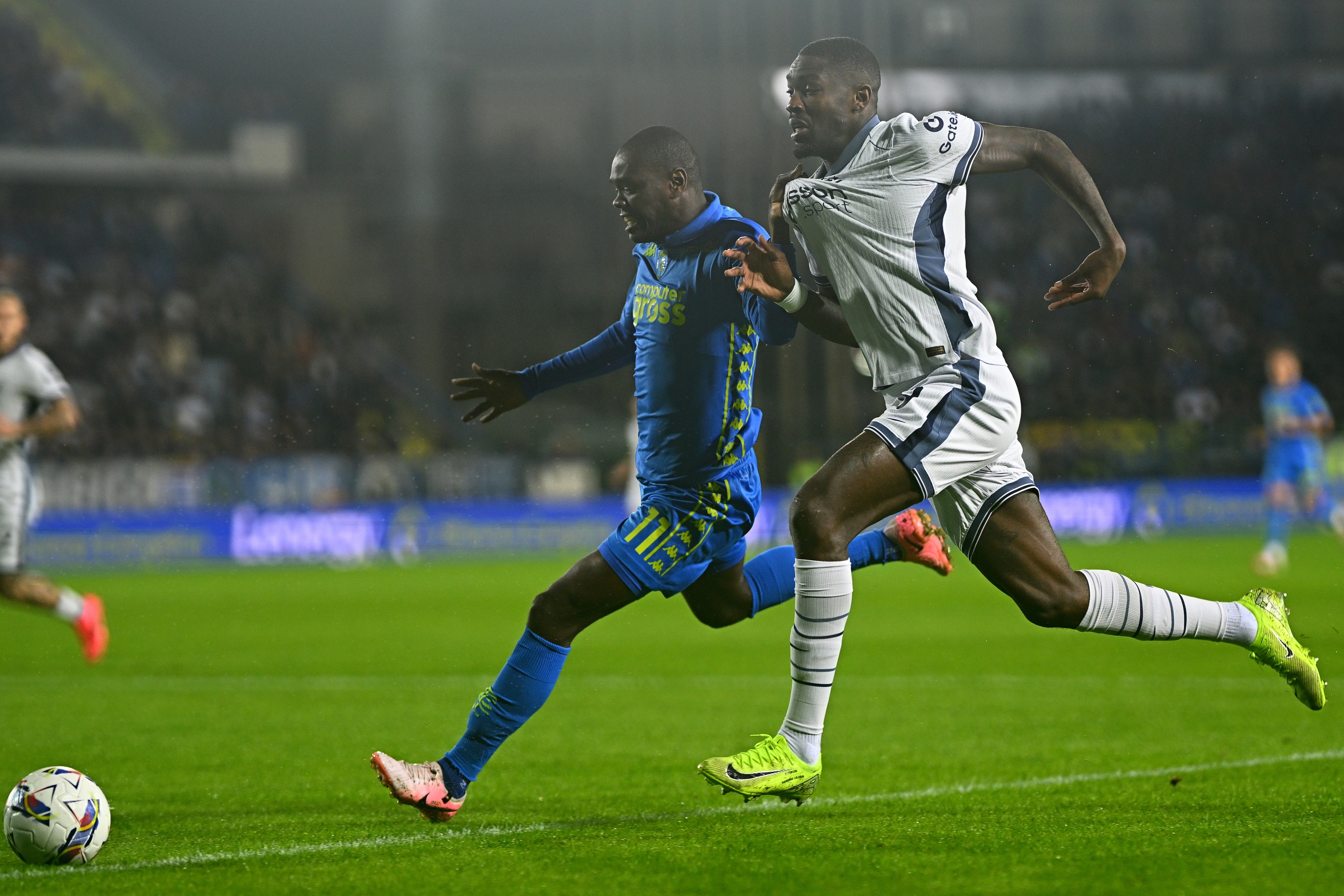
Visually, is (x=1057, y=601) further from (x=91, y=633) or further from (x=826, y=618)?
(x=91, y=633)

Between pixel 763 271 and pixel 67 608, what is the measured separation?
620 cm

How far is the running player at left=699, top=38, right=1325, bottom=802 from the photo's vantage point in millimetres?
3801

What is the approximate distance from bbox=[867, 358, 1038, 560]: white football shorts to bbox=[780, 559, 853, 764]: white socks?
0.34 metres

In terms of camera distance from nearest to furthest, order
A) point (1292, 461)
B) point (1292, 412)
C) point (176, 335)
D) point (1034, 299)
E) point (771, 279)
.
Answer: point (771, 279), point (1034, 299), point (1292, 412), point (1292, 461), point (176, 335)

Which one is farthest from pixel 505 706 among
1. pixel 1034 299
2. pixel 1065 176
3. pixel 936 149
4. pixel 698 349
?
pixel 1034 299

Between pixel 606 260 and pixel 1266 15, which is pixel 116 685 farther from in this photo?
pixel 1266 15

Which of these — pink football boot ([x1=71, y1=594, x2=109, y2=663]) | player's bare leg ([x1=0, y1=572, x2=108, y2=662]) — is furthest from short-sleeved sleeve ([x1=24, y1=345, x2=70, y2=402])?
pink football boot ([x1=71, y1=594, x2=109, y2=663])

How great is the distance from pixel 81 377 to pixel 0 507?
12607 millimetres

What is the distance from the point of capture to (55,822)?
3770 mm

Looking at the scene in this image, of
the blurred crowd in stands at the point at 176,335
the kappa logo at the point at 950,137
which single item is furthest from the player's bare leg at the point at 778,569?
the blurred crowd in stands at the point at 176,335

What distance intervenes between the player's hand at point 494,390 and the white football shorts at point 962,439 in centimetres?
134

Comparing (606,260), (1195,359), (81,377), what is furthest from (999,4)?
(81,377)

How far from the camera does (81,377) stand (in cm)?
2072

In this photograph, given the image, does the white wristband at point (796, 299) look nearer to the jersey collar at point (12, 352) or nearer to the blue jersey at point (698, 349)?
the blue jersey at point (698, 349)
